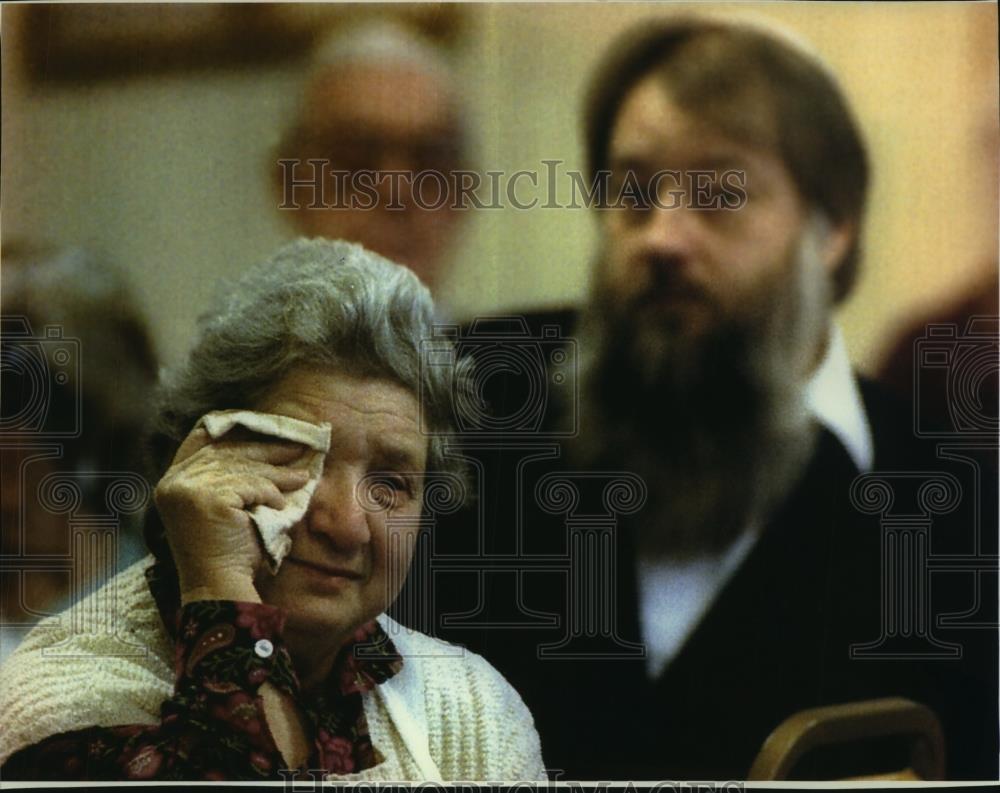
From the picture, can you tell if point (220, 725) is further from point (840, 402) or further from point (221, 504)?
point (840, 402)

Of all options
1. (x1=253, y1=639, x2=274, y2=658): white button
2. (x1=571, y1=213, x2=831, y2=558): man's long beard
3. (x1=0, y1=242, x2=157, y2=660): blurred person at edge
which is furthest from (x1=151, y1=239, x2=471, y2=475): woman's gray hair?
(x1=253, y1=639, x2=274, y2=658): white button

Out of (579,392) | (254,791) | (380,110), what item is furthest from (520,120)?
(254,791)

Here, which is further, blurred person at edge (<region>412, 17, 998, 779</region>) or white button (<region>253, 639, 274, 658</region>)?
blurred person at edge (<region>412, 17, 998, 779</region>)

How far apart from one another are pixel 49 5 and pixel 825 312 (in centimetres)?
210

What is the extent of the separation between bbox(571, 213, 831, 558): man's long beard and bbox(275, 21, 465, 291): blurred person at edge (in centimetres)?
48

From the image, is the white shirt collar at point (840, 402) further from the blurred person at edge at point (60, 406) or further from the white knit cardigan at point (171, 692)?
the blurred person at edge at point (60, 406)

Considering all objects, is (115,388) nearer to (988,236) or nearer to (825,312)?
(825,312)

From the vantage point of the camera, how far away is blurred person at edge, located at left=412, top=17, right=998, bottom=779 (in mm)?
3648

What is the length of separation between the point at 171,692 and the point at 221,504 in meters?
0.45

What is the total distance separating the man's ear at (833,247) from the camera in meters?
3.69

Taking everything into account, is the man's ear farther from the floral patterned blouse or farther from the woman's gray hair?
the floral patterned blouse

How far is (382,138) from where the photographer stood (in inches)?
144

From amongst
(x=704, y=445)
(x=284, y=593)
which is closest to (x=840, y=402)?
(x=704, y=445)

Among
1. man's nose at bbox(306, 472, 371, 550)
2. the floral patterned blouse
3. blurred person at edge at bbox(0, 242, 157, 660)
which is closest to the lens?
the floral patterned blouse
